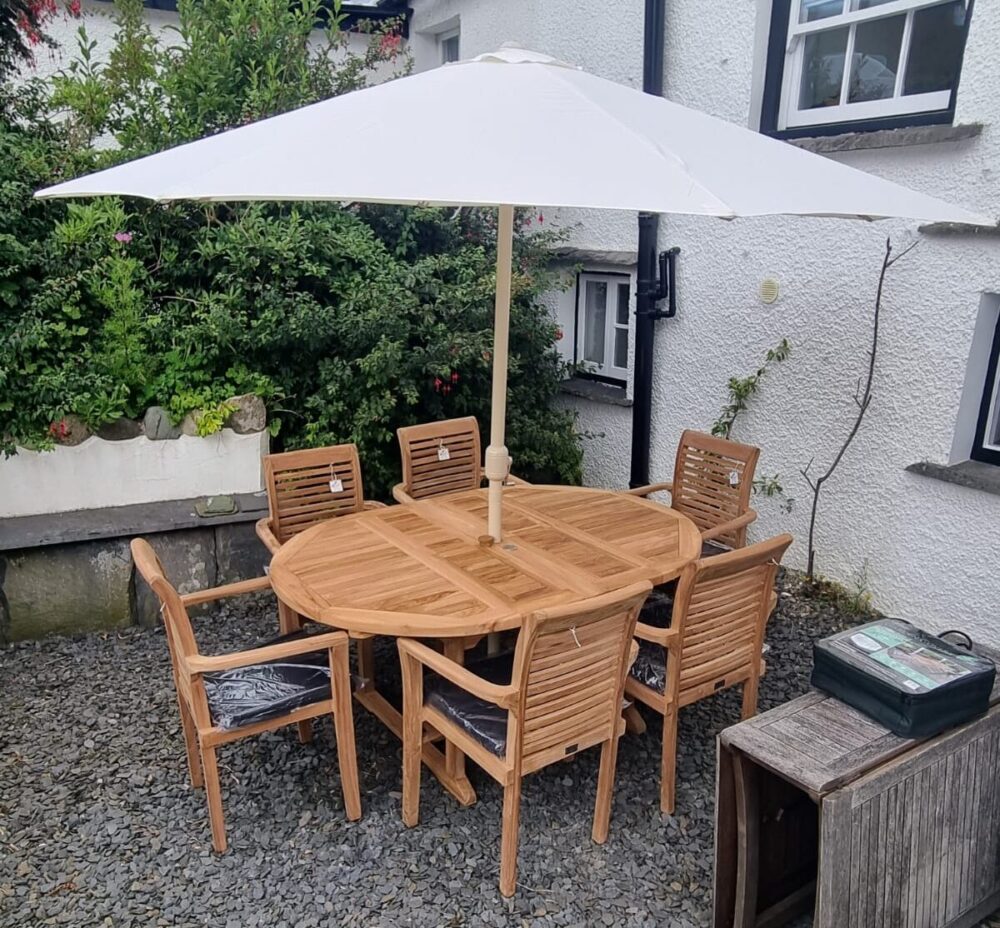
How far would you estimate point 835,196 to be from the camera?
98.3 inches

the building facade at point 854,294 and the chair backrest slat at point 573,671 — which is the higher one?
the building facade at point 854,294

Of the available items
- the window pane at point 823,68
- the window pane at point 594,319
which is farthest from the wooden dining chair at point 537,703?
the window pane at point 594,319

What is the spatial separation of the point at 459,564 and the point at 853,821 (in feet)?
5.33

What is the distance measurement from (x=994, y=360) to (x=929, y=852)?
2609mm

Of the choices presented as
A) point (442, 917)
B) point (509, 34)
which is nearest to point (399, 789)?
point (442, 917)

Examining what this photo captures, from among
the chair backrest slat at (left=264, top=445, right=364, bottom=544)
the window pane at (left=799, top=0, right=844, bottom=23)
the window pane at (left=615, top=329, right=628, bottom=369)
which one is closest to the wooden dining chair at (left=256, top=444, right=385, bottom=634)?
the chair backrest slat at (left=264, top=445, right=364, bottom=544)

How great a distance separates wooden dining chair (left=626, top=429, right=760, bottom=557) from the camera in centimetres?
406

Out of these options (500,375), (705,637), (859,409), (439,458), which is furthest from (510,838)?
(859,409)

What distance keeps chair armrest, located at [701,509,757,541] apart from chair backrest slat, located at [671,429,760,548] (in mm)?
58

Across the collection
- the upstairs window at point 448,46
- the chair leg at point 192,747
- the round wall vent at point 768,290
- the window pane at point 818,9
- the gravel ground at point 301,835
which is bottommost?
the gravel ground at point 301,835

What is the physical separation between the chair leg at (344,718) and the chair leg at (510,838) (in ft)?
2.02

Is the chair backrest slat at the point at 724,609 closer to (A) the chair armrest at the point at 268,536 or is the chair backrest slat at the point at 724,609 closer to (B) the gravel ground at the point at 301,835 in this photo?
(B) the gravel ground at the point at 301,835

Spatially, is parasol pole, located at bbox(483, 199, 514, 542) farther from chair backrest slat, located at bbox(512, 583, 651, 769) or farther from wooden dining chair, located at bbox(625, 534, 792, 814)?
chair backrest slat, located at bbox(512, 583, 651, 769)

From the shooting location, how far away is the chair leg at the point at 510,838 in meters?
2.54
